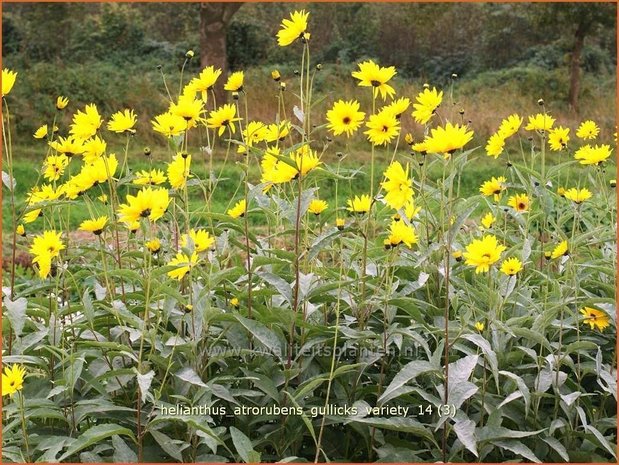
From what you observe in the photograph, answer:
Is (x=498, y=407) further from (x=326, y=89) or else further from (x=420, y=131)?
(x=326, y=89)

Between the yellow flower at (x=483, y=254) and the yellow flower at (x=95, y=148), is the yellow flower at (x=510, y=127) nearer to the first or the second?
the yellow flower at (x=483, y=254)

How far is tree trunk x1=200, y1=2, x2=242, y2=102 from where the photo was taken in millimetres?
8961

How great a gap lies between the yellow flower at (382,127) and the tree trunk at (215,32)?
7.39 metres

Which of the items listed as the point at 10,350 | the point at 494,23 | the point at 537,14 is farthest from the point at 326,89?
the point at 10,350

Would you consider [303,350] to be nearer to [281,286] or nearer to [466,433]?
[281,286]

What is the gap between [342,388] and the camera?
5.54ft

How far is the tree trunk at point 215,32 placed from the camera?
8.96 m

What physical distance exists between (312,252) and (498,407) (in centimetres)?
49

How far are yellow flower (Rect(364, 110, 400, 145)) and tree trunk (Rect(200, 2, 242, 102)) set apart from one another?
739 cm

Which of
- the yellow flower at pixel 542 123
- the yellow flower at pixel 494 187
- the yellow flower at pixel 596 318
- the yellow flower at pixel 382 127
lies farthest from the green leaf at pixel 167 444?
the yellow flower at pixel 542 123

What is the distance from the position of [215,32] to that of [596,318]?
7.74 meters

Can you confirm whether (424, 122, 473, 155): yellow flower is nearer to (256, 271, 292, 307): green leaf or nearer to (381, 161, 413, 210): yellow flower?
(381, 161, 413, 210): yellow flower

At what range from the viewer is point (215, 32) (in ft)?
29.5

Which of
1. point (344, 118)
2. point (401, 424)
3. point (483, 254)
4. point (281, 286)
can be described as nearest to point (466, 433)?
point (401, 424)
